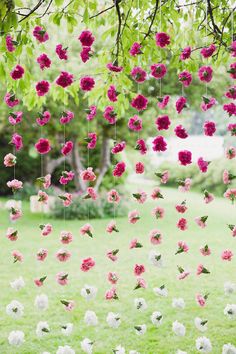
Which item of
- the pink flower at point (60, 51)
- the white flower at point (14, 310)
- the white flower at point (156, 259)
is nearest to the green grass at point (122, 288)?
the white flower at point (14, 310)

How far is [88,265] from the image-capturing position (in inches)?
129

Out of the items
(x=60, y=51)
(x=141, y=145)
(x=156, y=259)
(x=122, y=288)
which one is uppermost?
(x=60, y=51)

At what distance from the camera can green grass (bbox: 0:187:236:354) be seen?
13.8ft

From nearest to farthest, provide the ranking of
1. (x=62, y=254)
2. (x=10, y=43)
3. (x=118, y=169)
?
(x=10, y=43)
(x=118, y=169)
(x=62, y=254)

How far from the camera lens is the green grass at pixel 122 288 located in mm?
4217

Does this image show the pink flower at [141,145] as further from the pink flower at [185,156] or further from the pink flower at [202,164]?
the pink flower at [202,164]

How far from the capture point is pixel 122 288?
Result: 5.80 m

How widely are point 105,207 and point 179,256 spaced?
12.0ft

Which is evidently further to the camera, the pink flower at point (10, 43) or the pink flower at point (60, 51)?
the pink flower at point (60, 51)

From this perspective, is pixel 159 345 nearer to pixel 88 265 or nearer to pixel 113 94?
pixel 88 265

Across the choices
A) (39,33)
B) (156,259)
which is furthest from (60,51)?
(156,259)

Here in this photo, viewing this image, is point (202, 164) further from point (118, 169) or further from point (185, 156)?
point (118, 169)

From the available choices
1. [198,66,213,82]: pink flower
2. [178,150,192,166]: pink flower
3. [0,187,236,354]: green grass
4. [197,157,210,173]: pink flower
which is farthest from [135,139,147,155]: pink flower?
A: [0,187,236,354]: green grass

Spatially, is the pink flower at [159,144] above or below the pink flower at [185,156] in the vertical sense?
above
